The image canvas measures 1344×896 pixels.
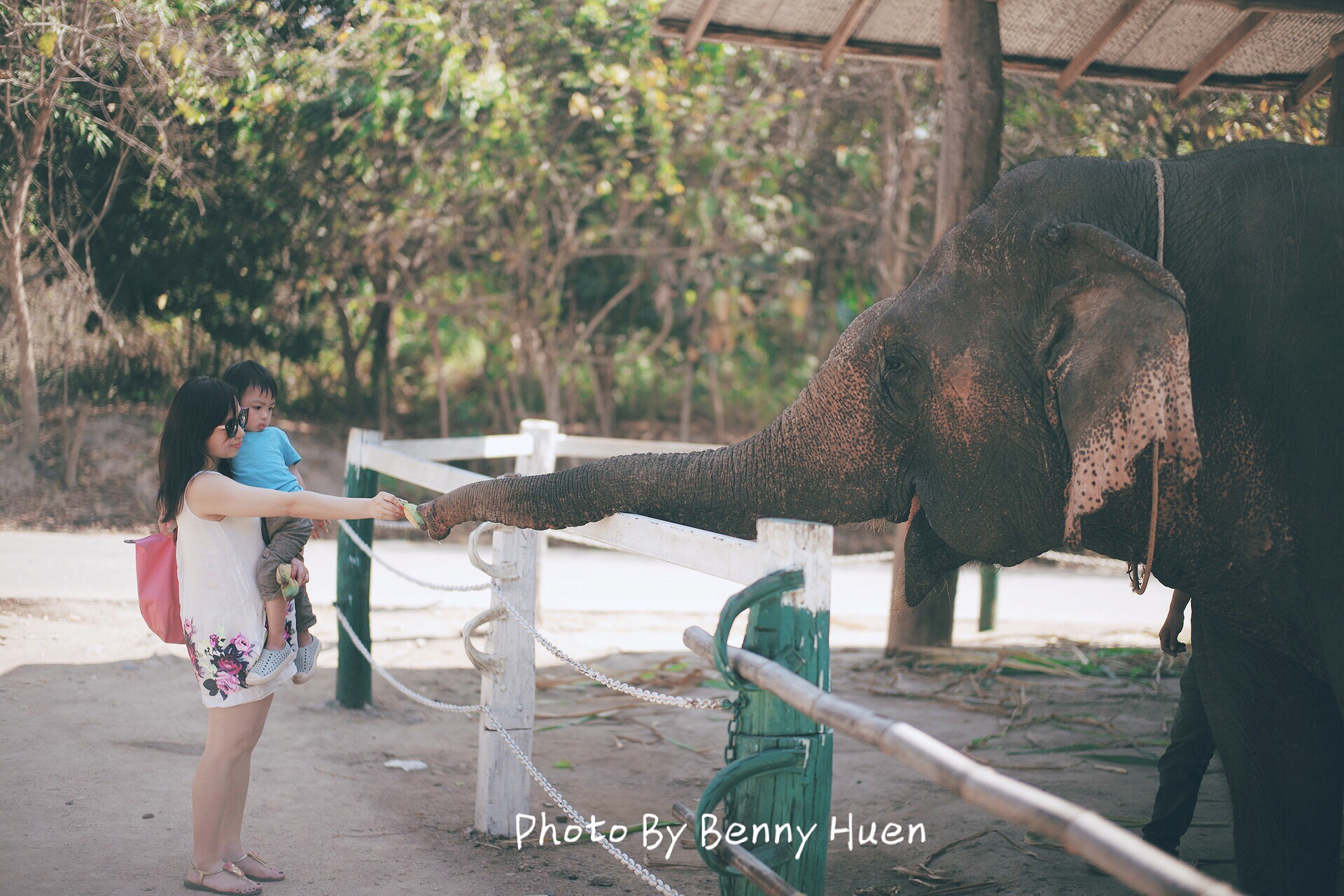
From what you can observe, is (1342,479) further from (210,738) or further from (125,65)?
(125,65)

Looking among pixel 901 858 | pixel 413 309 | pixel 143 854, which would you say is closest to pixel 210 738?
pixel 143 854

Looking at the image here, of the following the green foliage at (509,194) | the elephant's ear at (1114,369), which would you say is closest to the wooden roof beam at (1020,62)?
the green foliage at (509,194)

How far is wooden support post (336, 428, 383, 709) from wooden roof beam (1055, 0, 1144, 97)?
348cm

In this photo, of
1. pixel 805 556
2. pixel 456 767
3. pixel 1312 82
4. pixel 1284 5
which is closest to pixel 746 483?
pixel 805 556

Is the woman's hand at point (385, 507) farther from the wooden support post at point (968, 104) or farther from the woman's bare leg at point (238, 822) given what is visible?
the wooden support post at point (968, 104)

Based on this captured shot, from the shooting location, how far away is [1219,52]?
467cm

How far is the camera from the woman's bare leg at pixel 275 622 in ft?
9.66

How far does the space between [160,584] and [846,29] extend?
3640mm

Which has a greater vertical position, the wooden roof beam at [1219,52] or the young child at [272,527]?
the wooden roof beam at [1219,52]

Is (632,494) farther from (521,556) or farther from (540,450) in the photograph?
(540,450)

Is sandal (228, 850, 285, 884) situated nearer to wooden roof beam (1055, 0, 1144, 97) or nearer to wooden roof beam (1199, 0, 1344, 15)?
wooden roof beam (1199, 0, 1344, 15)

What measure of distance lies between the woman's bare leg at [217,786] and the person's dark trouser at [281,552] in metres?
0.31

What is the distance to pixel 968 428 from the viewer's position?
2.66 meters

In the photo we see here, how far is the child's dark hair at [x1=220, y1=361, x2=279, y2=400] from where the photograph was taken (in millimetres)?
3188
